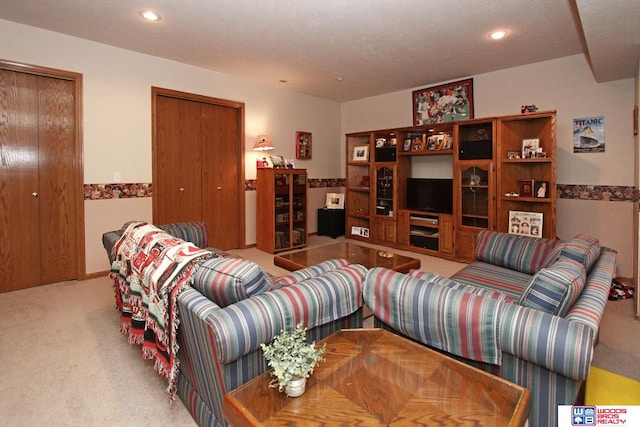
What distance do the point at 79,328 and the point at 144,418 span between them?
1.41 m

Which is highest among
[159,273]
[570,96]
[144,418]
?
[570,96]

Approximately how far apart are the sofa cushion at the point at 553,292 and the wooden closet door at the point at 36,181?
171 inches

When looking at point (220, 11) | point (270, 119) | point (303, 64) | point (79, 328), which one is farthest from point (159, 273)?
point (270, 119)

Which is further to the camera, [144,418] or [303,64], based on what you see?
[303,64]

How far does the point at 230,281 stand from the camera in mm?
1493

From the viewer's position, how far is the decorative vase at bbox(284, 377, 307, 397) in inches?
43.6

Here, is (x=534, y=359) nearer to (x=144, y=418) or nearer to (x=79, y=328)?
(x=144, y=418)

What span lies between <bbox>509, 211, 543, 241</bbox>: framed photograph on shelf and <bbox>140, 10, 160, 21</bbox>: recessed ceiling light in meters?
4.51

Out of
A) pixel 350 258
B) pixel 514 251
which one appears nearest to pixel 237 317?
pixel 350 258

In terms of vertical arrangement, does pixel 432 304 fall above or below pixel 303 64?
below

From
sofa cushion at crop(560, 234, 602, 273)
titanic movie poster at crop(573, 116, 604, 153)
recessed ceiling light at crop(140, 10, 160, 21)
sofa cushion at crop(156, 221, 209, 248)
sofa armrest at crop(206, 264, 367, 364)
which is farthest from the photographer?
titanic movie poster at crop(573, 116, 604, 153)

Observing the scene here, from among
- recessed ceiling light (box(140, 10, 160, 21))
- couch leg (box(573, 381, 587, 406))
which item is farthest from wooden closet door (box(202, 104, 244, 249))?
couch leg (box(573, 381, 587, 406))

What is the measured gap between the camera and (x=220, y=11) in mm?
3064

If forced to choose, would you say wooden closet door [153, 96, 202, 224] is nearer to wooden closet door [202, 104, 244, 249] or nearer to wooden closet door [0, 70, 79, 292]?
wooden closet door [202, 104, 244, 249]
